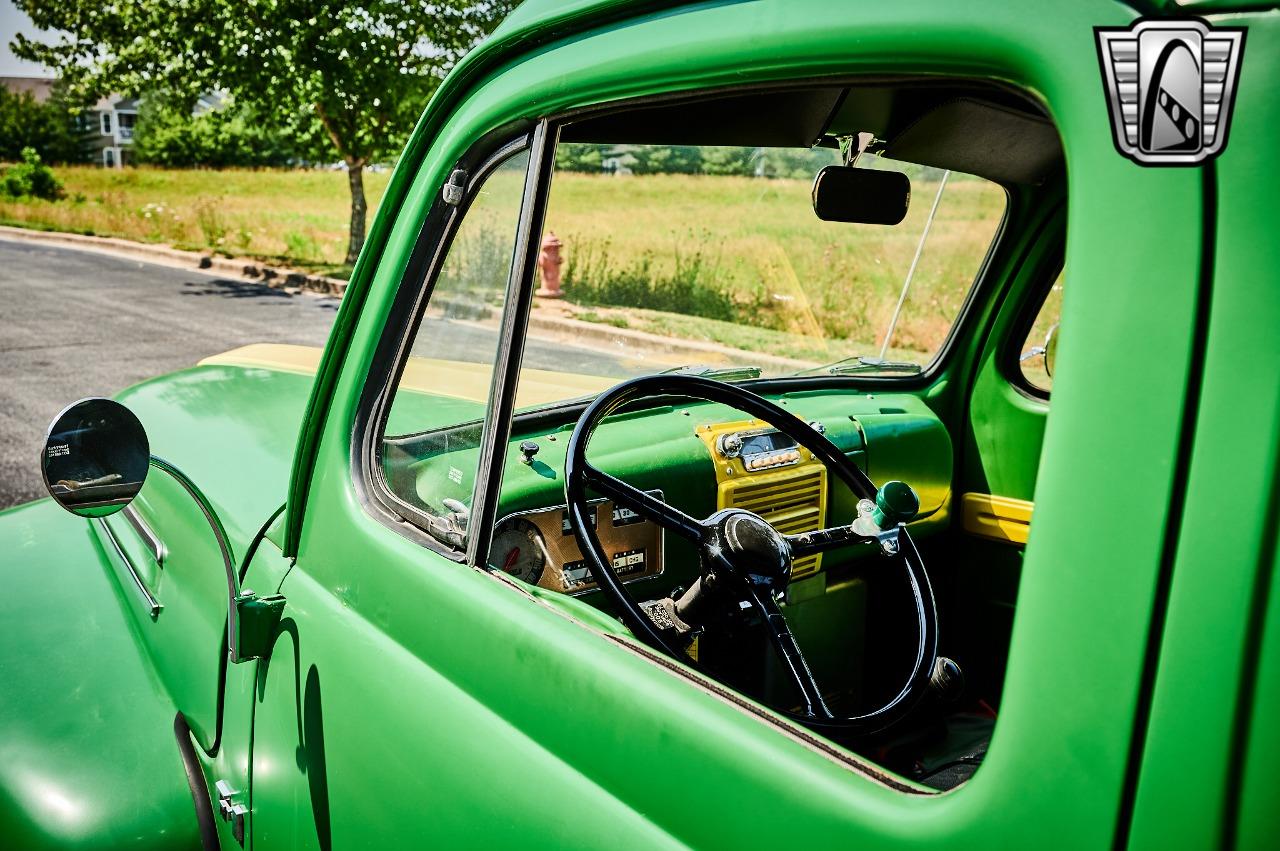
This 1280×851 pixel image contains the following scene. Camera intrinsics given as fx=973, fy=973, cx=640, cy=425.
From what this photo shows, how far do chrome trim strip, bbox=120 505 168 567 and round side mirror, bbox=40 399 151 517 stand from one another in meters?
0.53

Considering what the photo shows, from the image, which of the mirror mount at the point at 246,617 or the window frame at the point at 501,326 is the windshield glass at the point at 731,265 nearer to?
the window frame at the point at 501,326

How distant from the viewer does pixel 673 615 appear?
1.69 meters

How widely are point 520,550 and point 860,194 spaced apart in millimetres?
1169

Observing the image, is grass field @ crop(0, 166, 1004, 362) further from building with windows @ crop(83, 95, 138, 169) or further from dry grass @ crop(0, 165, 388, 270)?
building with windows @ crop(83, 95, 138, 169)

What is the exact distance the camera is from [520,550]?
67.9 inches

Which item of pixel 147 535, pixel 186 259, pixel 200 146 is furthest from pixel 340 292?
pixel 200 146

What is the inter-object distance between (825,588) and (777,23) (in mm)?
1706

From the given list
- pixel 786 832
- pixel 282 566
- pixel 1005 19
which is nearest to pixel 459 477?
pixel 282 566

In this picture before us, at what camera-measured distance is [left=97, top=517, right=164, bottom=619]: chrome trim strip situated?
2.03 metres

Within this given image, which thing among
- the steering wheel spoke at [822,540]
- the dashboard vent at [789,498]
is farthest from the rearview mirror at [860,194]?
the steering wheel spoke at [822,540]

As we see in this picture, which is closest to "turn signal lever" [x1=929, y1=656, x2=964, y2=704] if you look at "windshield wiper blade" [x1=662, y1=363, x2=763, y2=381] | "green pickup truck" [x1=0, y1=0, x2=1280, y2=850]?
"green pickup truck" [x1=0, y1=0, x2=1280, y2=850]

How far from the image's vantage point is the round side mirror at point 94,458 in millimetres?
1525

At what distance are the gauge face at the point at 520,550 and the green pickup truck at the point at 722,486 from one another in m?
0.01

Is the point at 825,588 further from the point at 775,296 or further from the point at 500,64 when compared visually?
the point at 500,64
